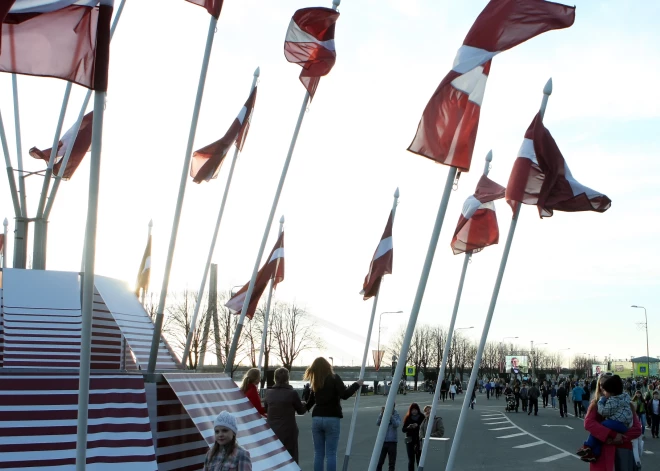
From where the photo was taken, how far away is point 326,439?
9.58 meters

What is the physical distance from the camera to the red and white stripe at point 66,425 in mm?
5723

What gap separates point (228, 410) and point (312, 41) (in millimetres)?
5345

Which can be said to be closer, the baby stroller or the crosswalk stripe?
the crosswalk stripe

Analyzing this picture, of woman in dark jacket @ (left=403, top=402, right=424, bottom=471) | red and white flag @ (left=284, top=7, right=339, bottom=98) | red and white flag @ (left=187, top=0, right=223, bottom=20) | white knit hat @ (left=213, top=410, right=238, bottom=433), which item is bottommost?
woman in dark jacket @ (left=403, top=402, right=424, bottom=471)

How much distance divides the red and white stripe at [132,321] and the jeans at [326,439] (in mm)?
2427

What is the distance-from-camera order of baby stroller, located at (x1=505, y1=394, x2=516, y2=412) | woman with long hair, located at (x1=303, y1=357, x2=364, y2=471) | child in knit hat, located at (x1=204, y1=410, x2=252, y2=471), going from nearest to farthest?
child in knit hat, located at (x1=204, y1=410, x2=252, y2=471), woman with long hair, located at (x1=303, y1=357, x2=364, y2=471), baby stroller, located at (x1=505, y1=394, x2=516, y2=412)

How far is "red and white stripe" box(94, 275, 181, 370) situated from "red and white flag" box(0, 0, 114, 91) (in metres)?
6.15

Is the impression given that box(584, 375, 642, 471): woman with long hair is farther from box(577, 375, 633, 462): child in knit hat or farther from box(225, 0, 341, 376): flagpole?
box(225, 0, 341, 376): flagpole

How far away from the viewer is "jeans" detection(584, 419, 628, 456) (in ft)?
25.4

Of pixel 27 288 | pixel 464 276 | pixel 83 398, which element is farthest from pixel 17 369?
pixel 464 276

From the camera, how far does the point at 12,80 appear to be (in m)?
12.2

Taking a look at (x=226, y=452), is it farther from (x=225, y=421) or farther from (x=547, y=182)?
(x=547, y=182)

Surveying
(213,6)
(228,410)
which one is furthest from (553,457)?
(213,6)

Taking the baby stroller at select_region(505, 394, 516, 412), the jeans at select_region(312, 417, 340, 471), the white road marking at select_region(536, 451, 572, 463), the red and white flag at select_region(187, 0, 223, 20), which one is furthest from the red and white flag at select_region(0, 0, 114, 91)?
the baby stroller at select_region(505, 394, 516, 412)
